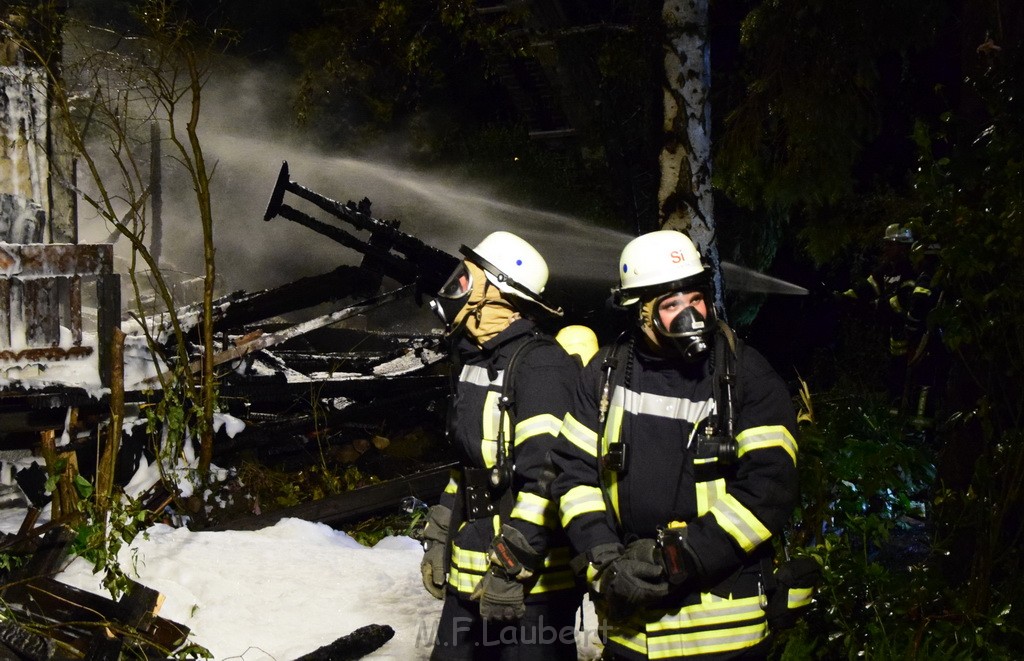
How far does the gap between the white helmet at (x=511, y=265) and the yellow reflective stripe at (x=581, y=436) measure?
893 millimetres

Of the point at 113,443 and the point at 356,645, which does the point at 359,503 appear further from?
the point at 356,645

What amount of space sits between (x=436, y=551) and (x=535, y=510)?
2.73ft

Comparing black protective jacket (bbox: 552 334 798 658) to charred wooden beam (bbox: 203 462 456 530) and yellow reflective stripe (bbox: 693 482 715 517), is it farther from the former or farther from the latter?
charred wooden beam (bbox: 203 462 456 530)

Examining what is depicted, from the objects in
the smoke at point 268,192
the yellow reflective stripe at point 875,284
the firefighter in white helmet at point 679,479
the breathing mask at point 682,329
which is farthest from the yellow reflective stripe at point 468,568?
the smoke at point 268,192

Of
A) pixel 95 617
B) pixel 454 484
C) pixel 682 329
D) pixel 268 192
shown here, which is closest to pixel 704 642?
pixel 682 329

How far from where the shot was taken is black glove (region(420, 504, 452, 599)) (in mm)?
4078

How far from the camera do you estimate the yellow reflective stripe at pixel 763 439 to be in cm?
287

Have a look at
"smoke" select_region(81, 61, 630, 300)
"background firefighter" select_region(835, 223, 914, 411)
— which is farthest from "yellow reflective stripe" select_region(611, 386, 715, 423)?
"smoke" select_region(81, 61, 630, 300)

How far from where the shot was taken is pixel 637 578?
283 cm

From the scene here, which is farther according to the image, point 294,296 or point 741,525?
point 294,296

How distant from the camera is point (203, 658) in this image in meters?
4.69

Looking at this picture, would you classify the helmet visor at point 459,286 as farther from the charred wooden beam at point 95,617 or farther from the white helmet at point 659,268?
the charred wooden beam at point 95,617

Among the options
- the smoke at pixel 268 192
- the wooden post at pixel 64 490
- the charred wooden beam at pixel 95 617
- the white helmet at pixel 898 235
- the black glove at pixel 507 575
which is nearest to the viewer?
the black glove at pixel 507 575

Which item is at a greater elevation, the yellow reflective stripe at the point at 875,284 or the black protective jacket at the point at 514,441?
the yellow reflective stripe at the point at 875,284
